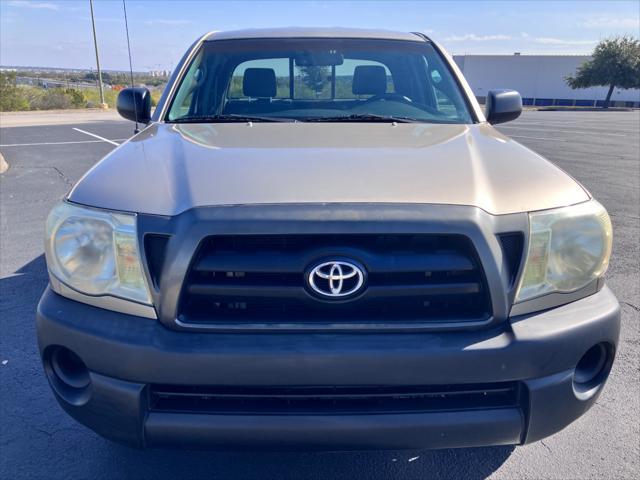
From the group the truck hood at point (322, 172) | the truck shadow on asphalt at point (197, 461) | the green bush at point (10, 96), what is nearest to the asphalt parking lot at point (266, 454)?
the truck shadow on asphalt at point (197, 461)

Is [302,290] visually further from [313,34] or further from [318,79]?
[313,34]

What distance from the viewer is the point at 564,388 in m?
1.87

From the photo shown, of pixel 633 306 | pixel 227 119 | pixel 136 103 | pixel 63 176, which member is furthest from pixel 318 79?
pixel 63 176

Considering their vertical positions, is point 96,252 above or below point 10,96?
above

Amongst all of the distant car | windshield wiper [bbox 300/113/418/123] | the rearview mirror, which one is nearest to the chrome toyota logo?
the distant car

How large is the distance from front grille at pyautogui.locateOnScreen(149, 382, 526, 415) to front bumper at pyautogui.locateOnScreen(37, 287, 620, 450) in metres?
0.02

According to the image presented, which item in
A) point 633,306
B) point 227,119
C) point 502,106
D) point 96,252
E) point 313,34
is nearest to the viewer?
point 96,252

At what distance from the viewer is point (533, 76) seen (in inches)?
2601

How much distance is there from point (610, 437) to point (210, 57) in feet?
9.79

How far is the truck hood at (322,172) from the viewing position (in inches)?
72.8

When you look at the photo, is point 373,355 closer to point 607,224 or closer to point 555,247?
point 555,247

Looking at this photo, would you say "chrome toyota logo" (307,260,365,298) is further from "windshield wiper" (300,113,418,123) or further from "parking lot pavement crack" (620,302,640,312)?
"parking lot pavement crack" (620,302,640,312)

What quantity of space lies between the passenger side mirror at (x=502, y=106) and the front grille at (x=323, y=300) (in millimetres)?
1829

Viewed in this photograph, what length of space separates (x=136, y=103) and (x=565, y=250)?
2547 millimetres
